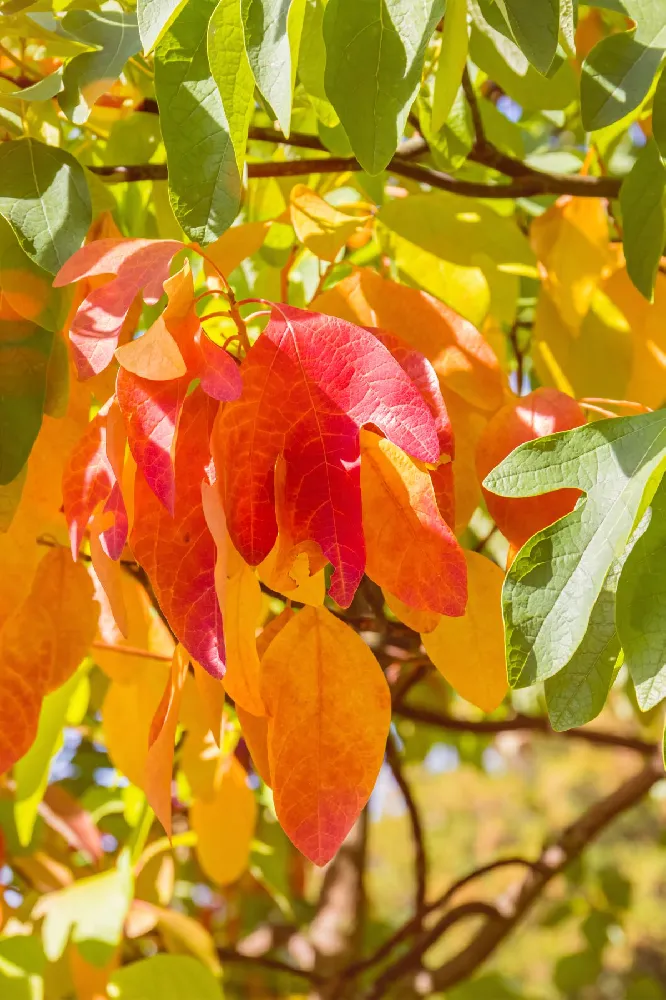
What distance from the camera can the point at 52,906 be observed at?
3.68 feet

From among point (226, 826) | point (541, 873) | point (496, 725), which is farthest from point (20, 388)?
point (541, 873)

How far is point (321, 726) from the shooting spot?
58 centimetres

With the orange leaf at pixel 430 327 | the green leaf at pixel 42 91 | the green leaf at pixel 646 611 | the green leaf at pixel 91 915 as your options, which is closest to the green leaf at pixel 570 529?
the green leaf at pixel 646 611

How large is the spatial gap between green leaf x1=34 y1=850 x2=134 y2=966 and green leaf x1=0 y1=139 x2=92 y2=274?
2.25 ft

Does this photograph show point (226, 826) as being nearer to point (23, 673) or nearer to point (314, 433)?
point (23, 673)

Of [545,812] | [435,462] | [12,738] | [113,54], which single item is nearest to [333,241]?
[113,54]

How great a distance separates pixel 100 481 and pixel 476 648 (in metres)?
0.24

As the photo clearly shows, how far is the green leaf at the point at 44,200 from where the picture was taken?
0.64 m

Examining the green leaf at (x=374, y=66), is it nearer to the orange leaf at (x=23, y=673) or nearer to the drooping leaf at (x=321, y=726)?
the drooping leaf at (x=321, y=726)

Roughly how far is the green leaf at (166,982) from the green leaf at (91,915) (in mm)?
27

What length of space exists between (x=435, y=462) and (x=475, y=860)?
843 centimetres

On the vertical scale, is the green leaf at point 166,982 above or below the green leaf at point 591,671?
below

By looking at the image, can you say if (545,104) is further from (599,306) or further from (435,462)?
(435,462)

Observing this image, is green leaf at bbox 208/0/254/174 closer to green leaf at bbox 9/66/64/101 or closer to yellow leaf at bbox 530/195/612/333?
green leaf at bbox 9/66/64/101
